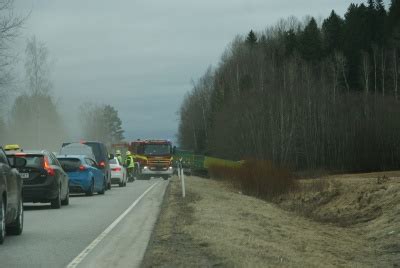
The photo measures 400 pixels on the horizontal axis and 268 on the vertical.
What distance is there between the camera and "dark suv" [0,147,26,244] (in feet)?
41.0

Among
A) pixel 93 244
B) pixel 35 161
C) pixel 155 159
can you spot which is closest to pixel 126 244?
pixel 93 244

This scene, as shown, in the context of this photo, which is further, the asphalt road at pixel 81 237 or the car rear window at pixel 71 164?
the car rear window at pixel 71 164

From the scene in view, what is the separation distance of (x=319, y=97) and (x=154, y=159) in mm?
33733

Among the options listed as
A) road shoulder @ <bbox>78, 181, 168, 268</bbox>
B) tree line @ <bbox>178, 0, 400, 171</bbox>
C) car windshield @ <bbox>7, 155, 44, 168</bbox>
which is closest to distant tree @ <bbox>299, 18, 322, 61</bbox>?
tree line @ <bbox>178, 0, 400, 171</bbox>

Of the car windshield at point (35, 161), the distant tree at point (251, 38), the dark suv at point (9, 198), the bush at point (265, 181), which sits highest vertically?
the distant tree at point (251, 38)

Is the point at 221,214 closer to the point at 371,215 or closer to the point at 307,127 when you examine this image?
the point at 371,215

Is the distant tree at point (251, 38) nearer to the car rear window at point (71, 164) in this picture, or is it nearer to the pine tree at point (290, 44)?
the pine tree at point (290, 44)

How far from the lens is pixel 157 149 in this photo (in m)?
57.0

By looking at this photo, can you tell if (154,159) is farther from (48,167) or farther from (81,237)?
(81,237)

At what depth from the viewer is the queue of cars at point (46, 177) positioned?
13148 mm

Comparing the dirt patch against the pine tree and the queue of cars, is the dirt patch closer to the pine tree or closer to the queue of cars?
the queue of cars

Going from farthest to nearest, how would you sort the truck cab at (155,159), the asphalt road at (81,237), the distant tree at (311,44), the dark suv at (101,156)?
the distant tree at (311,44) < the truck cab at (155,159) < the dark suv at (101,156) < the asphalt road at (81,237)

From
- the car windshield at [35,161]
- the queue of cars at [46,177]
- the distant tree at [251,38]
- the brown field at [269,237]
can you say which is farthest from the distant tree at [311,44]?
the car windshield at [35,161]

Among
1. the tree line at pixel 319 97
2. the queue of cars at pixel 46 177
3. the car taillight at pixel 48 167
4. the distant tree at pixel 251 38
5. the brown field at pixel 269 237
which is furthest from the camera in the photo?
the distant tree at pixel 251 38
